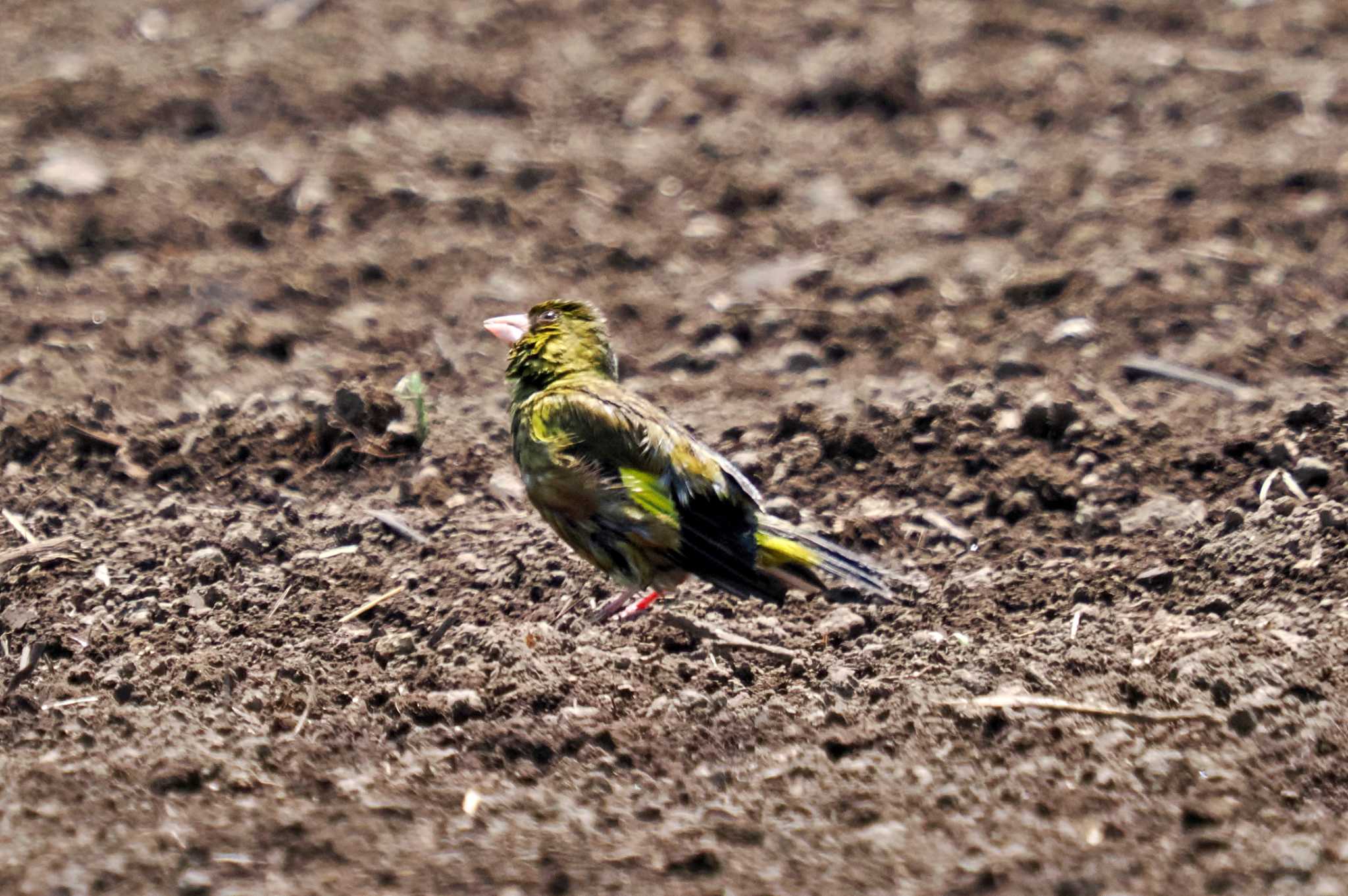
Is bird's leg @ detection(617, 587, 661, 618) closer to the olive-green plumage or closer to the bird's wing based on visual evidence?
the olive-green plumage

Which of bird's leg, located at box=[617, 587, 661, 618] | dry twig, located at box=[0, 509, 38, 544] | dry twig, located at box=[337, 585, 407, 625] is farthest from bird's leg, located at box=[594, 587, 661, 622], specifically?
dry twig, located at box=[0, 509, 38, 544]

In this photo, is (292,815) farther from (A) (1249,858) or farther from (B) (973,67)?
(B) (973,67)

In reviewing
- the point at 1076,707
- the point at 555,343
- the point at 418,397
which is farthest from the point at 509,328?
the point at 1076,707

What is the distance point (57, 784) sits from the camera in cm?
427

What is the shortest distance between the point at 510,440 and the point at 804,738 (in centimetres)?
212

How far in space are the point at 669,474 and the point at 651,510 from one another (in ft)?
0.44

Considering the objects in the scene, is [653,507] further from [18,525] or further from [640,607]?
[18,525]

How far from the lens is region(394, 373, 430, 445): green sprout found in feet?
19.8

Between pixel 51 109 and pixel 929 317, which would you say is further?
pixel 51 109

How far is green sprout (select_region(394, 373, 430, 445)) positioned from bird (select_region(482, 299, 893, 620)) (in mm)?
924

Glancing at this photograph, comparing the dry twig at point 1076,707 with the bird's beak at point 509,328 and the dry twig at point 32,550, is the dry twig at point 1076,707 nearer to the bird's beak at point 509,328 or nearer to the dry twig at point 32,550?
the bird's beak at point 509,328

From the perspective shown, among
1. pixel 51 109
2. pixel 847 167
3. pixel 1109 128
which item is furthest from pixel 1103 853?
pixel 51 109

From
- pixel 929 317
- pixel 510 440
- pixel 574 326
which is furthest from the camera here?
pixel 929 317

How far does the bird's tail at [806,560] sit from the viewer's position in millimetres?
4855
